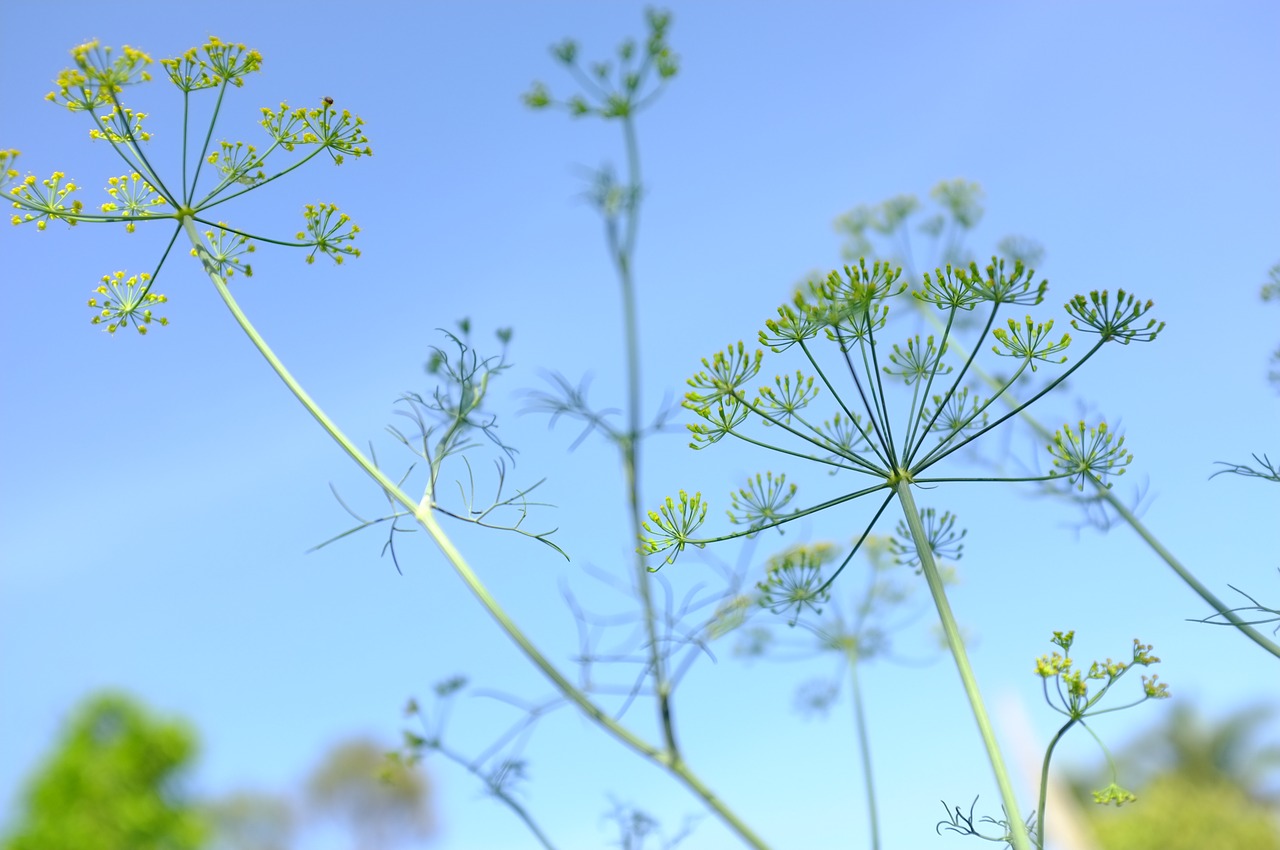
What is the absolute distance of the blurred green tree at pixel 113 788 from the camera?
20.2 m

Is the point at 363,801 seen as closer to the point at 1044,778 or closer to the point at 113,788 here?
the point at 113,788

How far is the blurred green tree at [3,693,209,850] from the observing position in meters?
20.2

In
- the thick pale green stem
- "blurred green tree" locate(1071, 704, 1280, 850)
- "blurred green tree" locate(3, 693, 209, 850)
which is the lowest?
the thick pale green stem

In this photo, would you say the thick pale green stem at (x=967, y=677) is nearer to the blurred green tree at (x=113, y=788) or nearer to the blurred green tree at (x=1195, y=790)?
the blurred green tree at (x=113, y=788)

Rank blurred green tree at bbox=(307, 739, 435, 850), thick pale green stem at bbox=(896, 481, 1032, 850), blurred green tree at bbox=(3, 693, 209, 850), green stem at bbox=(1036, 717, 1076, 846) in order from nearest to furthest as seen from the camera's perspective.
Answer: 1. thick pale green stem at bbox=(896, 481, 1032, 850)
2. green stem at bbox=(1036, 717, 1076, 846)
3. blurred green tree at bbox=(3, 693, 209, 850)
4. blurred green tree at bbox=(307, 739, 435, 850)

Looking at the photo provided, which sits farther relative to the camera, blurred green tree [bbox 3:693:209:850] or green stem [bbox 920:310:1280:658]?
blurred green tree [bbox 3:693:209:850]

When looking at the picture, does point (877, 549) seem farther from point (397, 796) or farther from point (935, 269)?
point (397, 796)

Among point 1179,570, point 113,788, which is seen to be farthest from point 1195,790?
point 1179,570

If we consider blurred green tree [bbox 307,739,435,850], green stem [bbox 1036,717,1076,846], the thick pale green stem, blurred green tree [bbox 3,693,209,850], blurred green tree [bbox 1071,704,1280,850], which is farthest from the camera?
blurred green tree [bbox 307,739,435,850]

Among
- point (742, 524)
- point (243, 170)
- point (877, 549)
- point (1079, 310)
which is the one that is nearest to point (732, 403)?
point (742, 524)

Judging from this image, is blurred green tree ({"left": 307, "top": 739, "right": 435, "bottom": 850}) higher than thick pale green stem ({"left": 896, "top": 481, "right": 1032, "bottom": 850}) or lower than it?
higher

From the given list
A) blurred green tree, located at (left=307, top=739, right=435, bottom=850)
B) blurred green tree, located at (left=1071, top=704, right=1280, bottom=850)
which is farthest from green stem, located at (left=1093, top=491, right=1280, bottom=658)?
blurred green tree, located at (left=307, top=739, right=435, bottom=850)

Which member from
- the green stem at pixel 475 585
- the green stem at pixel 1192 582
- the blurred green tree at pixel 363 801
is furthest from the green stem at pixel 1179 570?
the blurred green tree at pixel 363 801

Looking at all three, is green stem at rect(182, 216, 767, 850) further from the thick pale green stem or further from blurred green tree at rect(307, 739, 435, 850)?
blurred green tree at rect(307, 739, 435, 850)
